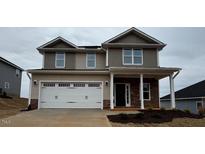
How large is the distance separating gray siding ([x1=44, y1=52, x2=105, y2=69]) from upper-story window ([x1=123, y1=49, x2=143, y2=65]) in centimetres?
215

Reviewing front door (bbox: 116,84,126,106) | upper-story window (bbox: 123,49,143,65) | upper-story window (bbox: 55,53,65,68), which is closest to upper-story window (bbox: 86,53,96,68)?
upper-story window (bbox: 55,53,65,68)

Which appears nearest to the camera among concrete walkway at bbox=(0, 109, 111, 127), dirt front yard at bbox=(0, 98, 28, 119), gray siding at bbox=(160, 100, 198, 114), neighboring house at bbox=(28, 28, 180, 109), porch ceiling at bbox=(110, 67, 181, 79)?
concrete walkway at bbox=(0, 109, 111, 127)

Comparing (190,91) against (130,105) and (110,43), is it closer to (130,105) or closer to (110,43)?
(130,105)

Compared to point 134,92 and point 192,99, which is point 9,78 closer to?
point 134,92

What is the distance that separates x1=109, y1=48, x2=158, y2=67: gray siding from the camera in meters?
16.9

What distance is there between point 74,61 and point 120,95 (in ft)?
16.8

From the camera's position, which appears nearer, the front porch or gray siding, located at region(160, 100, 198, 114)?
the front porch

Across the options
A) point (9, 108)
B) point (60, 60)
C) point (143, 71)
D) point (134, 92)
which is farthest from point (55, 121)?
point (9, 108)

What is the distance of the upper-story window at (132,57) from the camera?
17.0 meters

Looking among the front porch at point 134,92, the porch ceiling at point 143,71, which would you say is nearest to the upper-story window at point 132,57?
the front porch at point 134,92

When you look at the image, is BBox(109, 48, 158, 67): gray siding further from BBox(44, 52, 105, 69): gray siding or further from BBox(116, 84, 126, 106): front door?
BBox(116, 84, 126, 106): front door

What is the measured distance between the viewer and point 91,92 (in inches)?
634

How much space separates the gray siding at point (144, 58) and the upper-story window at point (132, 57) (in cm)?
33

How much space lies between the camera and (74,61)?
18.0 meters
